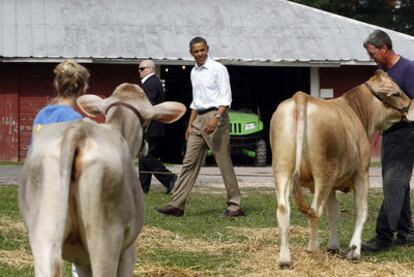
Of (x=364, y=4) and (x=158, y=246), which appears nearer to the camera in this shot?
(x=158, y=246)

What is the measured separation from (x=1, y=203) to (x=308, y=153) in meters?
6.34

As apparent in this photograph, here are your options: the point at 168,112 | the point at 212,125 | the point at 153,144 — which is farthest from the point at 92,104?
the point at 153,144

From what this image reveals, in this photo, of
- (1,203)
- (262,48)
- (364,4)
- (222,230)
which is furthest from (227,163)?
(364,4)

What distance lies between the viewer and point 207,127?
11.9m

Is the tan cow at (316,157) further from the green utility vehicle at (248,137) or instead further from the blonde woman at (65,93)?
the green utility vehicle at (248,137)

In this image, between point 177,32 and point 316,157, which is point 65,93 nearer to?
point 316,157

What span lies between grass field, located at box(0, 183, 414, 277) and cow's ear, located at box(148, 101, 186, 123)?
2.58m

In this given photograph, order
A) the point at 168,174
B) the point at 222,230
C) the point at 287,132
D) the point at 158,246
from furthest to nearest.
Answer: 1. the point at 168,174
2. the point at 222,230
3. the point at 158,246
4. the point at 287,132

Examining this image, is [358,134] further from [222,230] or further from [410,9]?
[410,9]

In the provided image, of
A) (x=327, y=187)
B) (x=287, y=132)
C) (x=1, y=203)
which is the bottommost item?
(x=1, y=203)

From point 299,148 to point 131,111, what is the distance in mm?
2727

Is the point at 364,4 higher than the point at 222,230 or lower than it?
higher

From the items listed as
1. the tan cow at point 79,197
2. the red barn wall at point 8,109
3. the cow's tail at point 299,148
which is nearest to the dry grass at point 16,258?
the cow's tail at point 299,148

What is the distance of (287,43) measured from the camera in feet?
85.1
